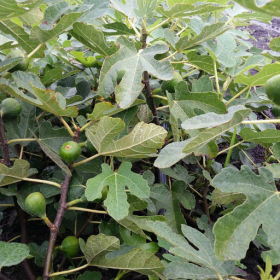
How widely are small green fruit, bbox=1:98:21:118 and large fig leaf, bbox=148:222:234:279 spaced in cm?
62

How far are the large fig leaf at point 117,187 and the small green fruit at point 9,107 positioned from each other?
1.30ft

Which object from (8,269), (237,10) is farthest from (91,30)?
(8,269)

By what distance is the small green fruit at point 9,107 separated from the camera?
35.7 inches

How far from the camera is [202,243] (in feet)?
2.33

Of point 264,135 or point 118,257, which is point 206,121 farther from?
point 118,257

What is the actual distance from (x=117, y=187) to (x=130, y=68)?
0.39m

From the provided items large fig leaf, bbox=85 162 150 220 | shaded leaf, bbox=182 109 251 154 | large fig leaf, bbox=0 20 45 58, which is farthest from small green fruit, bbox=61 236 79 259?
large fig leaf, bbox=0 20 45 58

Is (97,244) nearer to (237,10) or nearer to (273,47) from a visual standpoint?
(273,47)

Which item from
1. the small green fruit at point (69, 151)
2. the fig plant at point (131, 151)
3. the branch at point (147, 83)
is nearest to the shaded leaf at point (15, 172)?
the fig plant at point (131, 151)

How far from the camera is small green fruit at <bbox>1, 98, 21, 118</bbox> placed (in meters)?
0.91

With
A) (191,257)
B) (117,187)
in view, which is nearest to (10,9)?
(117,187)

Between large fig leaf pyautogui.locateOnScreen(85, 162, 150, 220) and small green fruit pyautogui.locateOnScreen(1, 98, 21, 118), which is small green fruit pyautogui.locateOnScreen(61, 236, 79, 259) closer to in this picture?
large fig leaf pyautogui.locateOnScreen(85, 162, 150, 220)

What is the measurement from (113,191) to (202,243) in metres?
0.29

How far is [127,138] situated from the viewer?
766 mm
